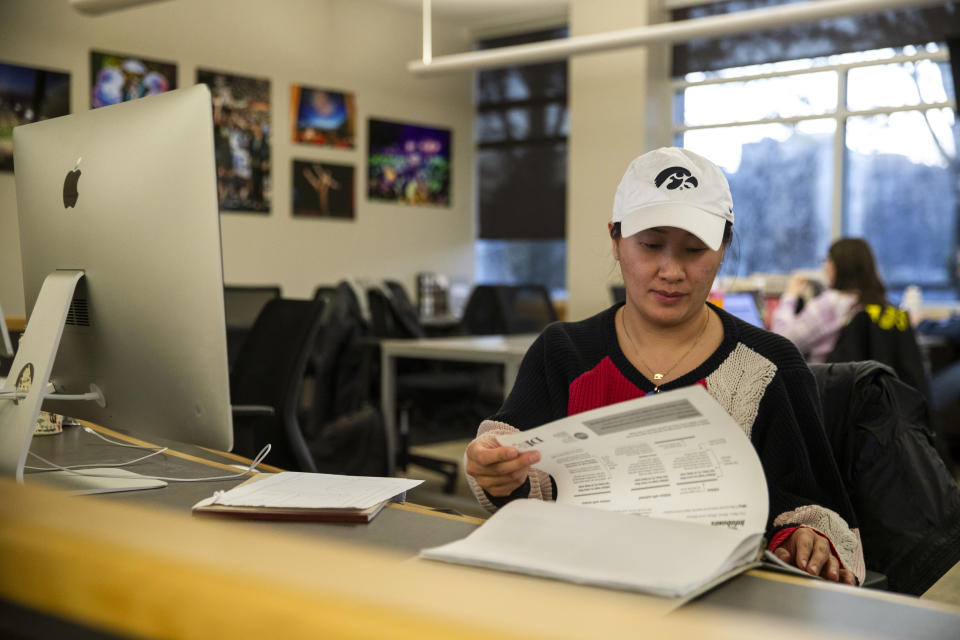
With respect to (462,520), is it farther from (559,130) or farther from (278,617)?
(559,130)

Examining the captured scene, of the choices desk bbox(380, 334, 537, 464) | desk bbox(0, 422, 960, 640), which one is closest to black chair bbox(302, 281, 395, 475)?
desk bbox(380, 334, 537, 464)

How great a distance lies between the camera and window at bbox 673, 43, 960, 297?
6164mm

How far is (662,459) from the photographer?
939mm

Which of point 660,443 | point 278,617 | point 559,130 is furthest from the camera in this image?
point 559,130

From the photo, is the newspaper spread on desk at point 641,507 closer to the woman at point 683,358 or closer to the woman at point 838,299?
the woman at point 683,358

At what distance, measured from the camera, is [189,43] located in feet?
21.6

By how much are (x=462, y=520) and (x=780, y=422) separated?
47cm

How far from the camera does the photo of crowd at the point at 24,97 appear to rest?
569cm

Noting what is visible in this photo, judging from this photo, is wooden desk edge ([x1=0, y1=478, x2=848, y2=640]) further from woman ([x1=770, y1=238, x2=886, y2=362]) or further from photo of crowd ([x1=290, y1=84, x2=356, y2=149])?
photo of crowd ([x1=290, y1=84, x2=356, y2=149])

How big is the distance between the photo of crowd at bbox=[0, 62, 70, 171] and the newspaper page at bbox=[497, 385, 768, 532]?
5.57 meters

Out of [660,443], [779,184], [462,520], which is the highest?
[779,184]

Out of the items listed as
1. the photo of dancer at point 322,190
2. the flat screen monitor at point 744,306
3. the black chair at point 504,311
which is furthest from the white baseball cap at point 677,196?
the photo of dancer at point 322,190

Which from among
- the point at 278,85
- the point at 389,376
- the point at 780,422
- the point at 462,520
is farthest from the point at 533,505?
the point at 278,85

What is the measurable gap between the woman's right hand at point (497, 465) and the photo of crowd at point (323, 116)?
6.42 m
